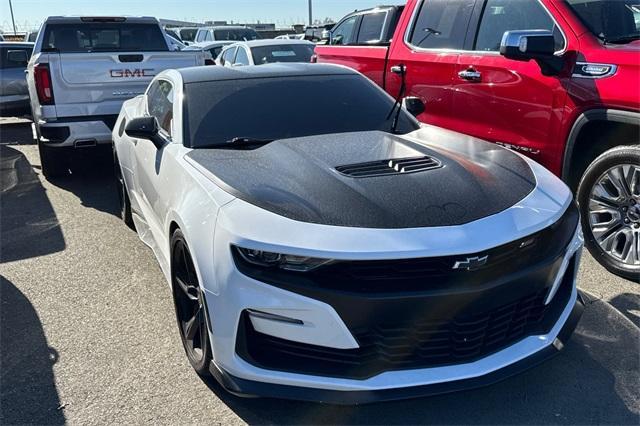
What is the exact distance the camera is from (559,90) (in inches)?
169

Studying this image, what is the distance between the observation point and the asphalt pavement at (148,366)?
9.13 ft

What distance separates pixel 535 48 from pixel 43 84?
506 cm

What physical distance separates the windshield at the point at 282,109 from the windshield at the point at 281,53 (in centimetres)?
695

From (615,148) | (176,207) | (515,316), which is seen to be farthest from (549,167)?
(176,207)

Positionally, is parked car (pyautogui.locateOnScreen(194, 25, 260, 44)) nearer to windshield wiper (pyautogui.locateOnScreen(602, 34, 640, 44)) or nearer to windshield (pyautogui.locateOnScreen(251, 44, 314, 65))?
windshield (pyautogui.locateOnScreen(251, 44, 314, 65))

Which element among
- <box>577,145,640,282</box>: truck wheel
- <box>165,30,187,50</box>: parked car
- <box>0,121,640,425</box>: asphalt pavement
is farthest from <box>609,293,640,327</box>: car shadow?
<box>165,30,187,50</box>: parked car

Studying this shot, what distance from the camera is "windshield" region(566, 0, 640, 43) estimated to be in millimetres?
4398

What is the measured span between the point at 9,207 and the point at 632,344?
6013mm

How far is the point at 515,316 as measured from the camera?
8.93 ft

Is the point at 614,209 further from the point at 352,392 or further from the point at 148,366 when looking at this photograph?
the point at 148,366

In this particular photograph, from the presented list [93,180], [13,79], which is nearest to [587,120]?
[93,180]

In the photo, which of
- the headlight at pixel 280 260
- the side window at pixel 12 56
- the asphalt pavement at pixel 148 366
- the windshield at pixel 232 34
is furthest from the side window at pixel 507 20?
the windshield at pixel 232 34

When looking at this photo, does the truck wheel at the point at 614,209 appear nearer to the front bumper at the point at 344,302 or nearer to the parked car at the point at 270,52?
the front bumper at the point at 344,302

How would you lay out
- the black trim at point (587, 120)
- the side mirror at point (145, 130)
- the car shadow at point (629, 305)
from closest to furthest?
the car shadow at point (629, 305), the side mirror at point (145, 130), the black trim at point (587, 120)
